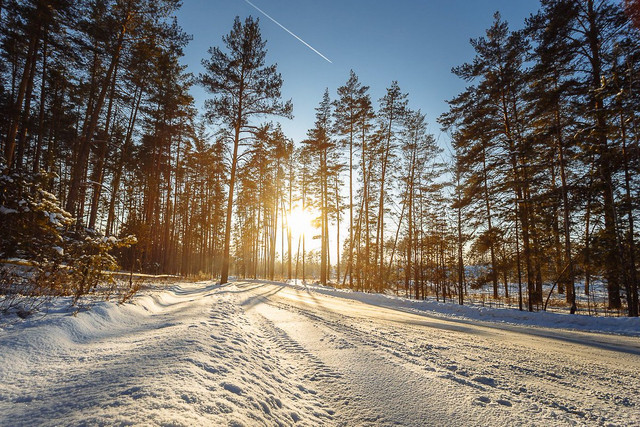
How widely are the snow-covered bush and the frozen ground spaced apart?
1792mm

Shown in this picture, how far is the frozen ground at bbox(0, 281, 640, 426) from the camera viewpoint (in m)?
1.45

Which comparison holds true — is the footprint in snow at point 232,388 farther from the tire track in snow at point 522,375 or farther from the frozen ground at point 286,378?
the tire track in snow at point 522,375

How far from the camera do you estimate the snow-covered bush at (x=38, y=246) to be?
448cm

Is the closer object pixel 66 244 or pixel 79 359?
pixel 79 359

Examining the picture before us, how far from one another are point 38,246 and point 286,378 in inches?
247

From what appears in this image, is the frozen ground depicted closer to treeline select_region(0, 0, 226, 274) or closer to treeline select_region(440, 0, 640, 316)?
treeline select_region(0, 0, 226, 274)

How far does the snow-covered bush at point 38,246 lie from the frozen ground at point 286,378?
1.79m

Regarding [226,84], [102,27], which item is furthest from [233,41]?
[102,27]

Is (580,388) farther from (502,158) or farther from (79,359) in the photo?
(502,158)

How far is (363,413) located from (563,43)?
611 inches

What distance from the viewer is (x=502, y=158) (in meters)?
12.0

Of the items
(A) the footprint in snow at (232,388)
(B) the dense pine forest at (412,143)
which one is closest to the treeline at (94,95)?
(B) the dense pine forest at (412,143)

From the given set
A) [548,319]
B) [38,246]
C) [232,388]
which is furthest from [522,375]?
[38,246]

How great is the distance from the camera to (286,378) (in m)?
2.45
